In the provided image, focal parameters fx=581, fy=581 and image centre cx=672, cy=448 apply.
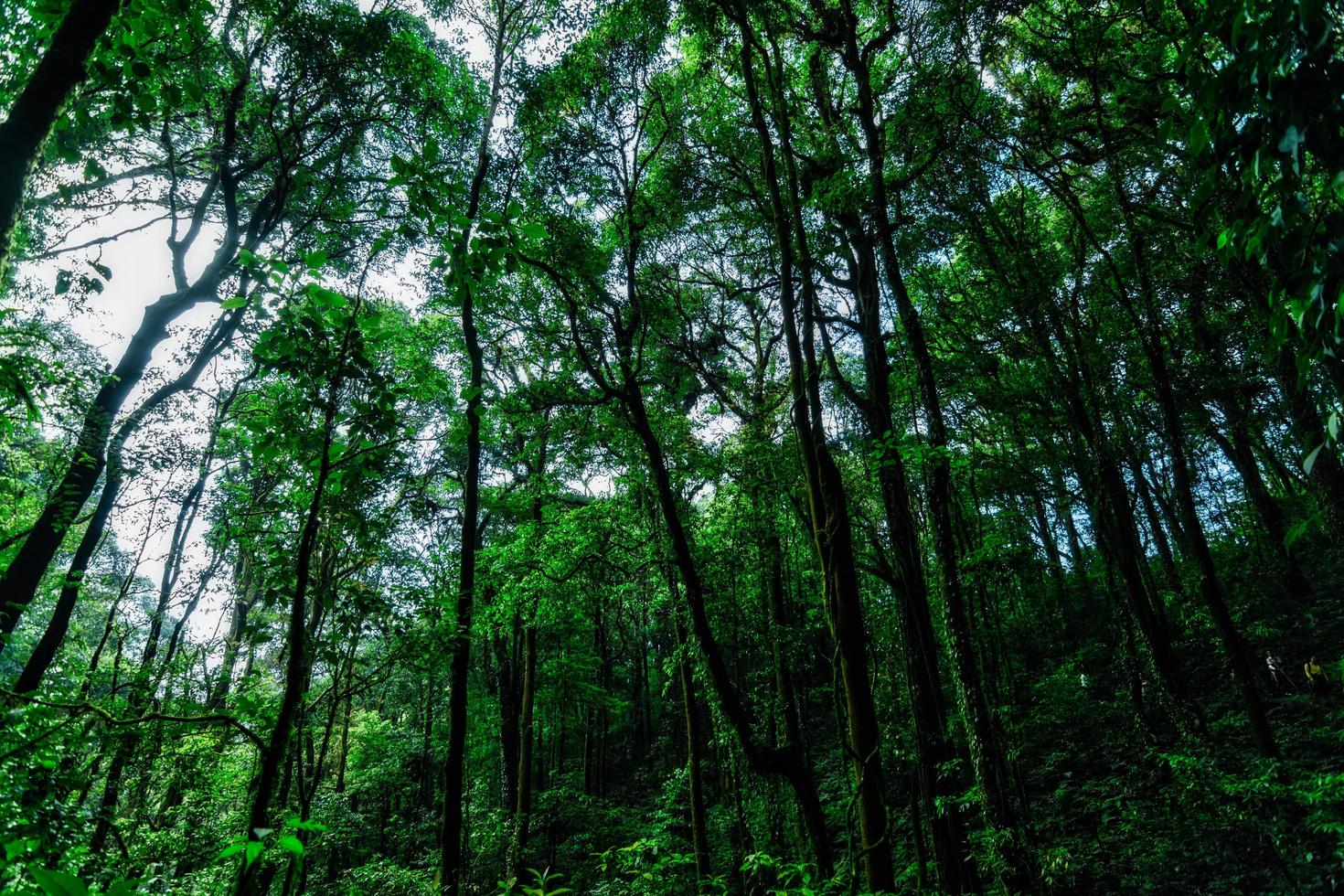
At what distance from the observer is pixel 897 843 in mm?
8297

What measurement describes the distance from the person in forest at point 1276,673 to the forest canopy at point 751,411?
0.41 meters

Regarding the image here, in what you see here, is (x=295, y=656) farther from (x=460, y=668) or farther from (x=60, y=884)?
(x=460, y=668)

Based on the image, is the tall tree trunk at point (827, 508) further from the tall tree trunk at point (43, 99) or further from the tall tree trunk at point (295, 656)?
the tall tree trunk at point (43, 99)

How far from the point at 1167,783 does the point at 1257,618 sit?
22.4 ft

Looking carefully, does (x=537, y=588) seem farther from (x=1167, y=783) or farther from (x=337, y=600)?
(x=1167, y=783)

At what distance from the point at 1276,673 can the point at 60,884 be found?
1402 cm

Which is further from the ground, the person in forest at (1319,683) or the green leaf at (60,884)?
the person in forest at (1319,683)

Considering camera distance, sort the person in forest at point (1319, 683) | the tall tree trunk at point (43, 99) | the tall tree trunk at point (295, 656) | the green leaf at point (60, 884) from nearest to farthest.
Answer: the green leaf at point (60, 884) → the tall tree trunk at point (295, 656) → the tall tree trunk at point (43, 99) → the person in forest at point (1319, 683)

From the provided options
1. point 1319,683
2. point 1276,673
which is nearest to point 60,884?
point 1319,683

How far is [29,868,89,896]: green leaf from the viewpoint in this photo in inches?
31.1

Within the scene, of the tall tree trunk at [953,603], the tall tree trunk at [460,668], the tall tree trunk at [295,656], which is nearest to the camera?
the tall tree trunk at [295,656]

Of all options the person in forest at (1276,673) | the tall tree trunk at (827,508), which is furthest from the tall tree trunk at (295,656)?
the person in forest at (1276,673)

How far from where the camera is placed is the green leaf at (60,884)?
2.59 feet

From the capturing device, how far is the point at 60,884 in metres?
0.81
